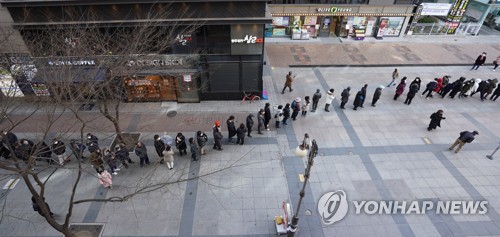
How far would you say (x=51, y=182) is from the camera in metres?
11.9

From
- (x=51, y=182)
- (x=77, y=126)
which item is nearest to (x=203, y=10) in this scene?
(x=77, y=126)

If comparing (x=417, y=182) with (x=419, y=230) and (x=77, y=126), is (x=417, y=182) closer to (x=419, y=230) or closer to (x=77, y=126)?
(x=419, y=230)

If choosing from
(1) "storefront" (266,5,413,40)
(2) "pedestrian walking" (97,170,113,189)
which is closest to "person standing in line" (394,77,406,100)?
(1) "storefront" (266,5,413,40)

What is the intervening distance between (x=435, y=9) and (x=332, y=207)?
23.1 m

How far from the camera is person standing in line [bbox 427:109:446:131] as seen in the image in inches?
568

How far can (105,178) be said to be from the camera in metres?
11.1

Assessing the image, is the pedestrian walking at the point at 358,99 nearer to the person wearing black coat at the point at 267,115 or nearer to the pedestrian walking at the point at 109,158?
the person wearing black coat at the point at 267,115

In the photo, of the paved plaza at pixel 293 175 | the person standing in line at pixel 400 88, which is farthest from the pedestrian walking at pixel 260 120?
the person standing in line at pixel 400 88

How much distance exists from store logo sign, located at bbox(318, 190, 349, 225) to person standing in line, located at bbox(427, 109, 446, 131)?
702 cm

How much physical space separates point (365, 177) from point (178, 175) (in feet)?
26.8

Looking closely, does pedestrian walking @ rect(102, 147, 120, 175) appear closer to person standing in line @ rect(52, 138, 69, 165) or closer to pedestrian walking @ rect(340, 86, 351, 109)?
person standing in line @ rect(52, 138, 69, 165)

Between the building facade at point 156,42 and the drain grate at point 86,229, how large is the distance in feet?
17.5

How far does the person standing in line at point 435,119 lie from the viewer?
14.4 m

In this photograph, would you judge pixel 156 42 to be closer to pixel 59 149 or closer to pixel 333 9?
pixel 59 149
